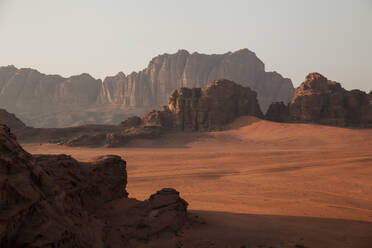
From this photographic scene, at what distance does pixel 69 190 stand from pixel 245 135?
30.0 metres

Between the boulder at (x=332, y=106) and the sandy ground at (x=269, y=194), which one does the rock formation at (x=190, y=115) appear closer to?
the boulder at (x=332, y=106)

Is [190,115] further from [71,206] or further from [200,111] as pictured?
[71,206]

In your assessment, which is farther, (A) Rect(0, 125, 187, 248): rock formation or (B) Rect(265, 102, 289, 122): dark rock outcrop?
(B) Rect(265, 102, 289, 122): dark rock outcrop

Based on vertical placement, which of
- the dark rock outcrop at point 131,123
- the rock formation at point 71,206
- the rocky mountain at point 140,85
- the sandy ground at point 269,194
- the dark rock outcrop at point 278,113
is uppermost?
the rocky mountain at point 140,85

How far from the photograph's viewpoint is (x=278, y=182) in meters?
11.9

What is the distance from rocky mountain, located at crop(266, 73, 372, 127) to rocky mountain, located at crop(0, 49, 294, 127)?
4384cm

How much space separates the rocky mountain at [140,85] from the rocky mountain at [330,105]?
43.8m

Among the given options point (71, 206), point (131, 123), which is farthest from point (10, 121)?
point (71, 206)

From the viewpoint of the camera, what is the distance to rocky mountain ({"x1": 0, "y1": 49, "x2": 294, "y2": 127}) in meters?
87.9

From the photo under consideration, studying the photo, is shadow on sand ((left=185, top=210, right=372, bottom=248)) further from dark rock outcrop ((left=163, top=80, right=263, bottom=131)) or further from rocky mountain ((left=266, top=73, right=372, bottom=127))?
rocky mountain ((left=266, top=73, right=372, bottom=127))

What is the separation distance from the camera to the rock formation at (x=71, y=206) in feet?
10.4

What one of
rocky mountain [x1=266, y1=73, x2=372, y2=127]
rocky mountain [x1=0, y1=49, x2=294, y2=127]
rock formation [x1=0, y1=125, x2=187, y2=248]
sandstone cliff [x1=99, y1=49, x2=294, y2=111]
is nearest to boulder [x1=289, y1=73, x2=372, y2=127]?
rocky mountain [x1=266, y1=73, x2=372, y2=127]

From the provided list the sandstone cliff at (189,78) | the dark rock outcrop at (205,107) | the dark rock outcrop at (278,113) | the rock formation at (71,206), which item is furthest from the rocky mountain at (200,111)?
the sandstone cliff at (189,78)

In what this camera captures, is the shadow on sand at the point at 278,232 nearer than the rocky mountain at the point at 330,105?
Yes
